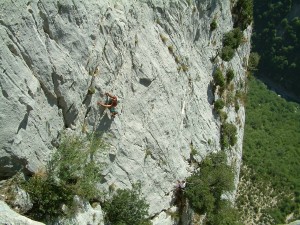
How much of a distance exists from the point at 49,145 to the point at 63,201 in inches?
101

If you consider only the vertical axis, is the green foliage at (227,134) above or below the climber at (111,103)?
below

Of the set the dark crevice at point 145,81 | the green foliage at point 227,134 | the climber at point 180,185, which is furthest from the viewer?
the green foliage at point 227,134

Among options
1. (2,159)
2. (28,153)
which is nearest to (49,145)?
(28,153)

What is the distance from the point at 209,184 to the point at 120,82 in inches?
382

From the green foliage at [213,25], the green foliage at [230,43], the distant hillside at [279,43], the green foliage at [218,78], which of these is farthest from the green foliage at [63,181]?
the distant hillside at [279,43]

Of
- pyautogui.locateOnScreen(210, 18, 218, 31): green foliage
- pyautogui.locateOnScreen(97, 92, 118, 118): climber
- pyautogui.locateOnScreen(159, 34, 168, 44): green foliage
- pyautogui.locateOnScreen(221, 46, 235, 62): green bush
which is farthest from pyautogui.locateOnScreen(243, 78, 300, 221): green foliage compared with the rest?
pyautogui.locateOnScreen(97, 92, 118, 118): climber

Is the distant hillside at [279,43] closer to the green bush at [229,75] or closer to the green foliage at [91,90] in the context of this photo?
the green bush at [229,75]

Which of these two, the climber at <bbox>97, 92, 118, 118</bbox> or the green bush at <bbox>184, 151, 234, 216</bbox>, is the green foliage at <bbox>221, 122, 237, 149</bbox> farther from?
the climber at <bbox>97, 92, 118, 118</bbox>

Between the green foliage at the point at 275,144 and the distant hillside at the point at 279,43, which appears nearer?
the green foliage at the point at 275,144

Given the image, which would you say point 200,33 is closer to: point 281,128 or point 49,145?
point 49,145

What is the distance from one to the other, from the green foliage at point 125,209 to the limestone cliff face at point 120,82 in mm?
956

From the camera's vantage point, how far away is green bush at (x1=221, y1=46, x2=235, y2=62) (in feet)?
118

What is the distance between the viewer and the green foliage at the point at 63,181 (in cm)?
1941

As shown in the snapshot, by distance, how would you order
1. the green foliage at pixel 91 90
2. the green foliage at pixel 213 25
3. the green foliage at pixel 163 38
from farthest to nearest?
the green foliage at pixel 213 25 → the green foliage at pixel 163 38 → the green foliage at pixel 91 90
